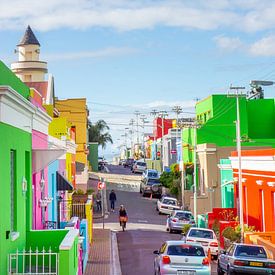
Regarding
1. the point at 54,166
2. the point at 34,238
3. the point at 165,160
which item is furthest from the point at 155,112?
the point at 34,238

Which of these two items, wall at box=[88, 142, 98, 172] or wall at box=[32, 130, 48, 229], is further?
wall at box=[88, 142, 98, 172]

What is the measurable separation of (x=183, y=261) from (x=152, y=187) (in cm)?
4165

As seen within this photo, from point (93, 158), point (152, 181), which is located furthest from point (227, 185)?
point (93, 158)

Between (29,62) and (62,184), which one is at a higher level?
(29,62)

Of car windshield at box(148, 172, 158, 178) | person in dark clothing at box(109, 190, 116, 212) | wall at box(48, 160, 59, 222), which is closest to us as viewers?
wall at box(48, 160, 59, 222)

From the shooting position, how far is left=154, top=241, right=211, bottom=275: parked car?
20.3 meters

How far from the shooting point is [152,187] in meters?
62.1

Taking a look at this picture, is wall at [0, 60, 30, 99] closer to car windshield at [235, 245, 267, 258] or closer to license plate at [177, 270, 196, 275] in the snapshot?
license plate at [177, 270, 196, 275]

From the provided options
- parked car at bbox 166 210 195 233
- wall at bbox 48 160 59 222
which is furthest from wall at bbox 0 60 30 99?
parked car at bbox 166 210 195 233

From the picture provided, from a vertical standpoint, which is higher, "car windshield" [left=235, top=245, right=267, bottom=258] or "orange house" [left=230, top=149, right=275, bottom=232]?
"orange house" [left=230, top=149, right=275, bottom=232]

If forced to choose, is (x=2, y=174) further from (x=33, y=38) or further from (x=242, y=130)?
(x=242, y=130)

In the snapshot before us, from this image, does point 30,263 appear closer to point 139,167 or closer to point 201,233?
point 201,233

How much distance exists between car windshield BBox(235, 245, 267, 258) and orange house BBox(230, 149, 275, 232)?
9.39m

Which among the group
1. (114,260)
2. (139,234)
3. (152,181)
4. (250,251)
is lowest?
(114,260)
